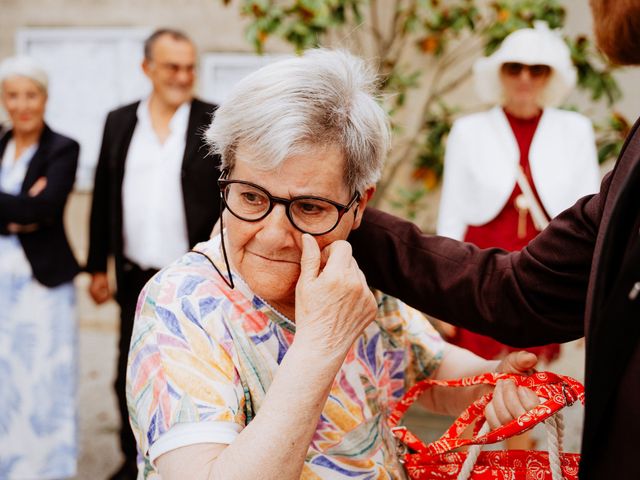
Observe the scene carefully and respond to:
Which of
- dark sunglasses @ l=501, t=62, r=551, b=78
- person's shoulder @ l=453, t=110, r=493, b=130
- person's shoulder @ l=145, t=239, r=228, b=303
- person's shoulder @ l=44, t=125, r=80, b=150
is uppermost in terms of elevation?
dark sunglasses @ l=501, t=62, r=551, b=78

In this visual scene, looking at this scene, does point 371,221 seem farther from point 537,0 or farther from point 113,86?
point 113,86

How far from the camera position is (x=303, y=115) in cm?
154

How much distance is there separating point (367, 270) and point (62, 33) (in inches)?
249

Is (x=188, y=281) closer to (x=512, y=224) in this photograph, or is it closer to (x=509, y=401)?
(x=509, y=401)

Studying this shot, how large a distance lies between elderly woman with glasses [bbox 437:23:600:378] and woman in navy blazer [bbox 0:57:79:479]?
2241 millimetres

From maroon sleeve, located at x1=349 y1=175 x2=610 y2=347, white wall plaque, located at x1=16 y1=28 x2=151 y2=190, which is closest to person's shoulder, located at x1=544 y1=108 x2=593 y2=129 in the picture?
maroon sleeve, located at x1=349 y1=175 x2=610 y2=347

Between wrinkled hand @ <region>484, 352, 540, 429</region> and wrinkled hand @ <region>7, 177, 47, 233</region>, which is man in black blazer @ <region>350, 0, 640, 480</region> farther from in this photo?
wrinkled hand @ <region>7, 177, 47, 233</region>

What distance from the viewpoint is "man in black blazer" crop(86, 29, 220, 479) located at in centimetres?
391

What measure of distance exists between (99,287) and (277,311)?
10.1 feet

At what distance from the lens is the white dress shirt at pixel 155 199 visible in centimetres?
402

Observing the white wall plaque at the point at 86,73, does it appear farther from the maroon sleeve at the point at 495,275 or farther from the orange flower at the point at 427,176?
the maroon sleeve at the point at 495,275

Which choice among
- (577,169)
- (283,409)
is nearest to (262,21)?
(577,169)

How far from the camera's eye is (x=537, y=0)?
14.8ft

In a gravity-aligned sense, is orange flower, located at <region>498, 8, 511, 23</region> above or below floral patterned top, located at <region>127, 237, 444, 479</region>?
above
